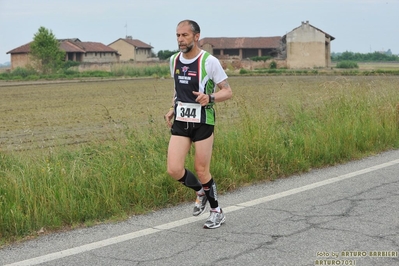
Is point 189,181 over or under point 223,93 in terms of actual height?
under

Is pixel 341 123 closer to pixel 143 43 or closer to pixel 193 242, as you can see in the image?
pixel 193 242

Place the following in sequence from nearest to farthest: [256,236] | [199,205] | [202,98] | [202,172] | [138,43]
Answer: [256,236]
[202,98]
[202,172]
[199,205]
[138,43]

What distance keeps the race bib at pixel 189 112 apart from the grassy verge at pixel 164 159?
1.29m

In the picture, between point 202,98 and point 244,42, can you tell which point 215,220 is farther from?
point 244,42

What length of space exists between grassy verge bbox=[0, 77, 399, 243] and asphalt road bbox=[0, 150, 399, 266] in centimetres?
36

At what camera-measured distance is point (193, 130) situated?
602 centimetres

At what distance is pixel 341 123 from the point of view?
11.0 meters

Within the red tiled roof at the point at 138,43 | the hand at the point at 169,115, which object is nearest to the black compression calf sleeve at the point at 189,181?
the hand at the point at 169,115

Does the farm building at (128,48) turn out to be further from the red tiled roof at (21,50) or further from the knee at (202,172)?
the knee at (202,172)

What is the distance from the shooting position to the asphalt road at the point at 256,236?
502 centimetres

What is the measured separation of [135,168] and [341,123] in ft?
15.5

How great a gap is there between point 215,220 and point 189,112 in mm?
1070

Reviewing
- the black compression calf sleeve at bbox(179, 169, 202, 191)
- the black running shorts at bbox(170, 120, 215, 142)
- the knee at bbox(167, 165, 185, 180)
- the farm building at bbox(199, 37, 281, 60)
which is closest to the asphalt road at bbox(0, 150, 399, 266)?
the black compression calf sleeve at bbox(179, 169, 202, 191)

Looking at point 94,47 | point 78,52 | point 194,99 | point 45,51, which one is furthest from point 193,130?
point 94,47
